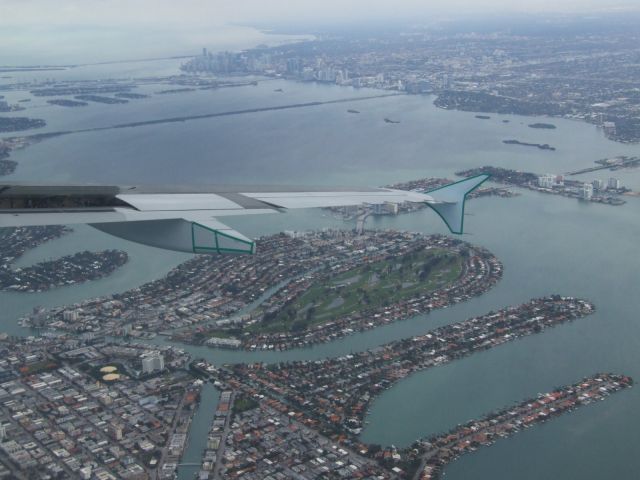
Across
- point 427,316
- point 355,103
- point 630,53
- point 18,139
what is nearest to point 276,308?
point 427,316

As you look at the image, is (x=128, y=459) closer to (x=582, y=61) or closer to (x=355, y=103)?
(x=355, y=103)

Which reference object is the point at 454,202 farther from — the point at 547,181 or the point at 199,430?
the point at 547,181

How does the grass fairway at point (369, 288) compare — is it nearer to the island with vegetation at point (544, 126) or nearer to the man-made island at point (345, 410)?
the man-made island at point (345, 410)

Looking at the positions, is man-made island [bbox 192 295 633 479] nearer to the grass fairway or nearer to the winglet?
the grass fairway

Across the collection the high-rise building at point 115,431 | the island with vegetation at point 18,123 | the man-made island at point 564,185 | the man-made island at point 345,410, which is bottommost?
the man-made island at point 345,410

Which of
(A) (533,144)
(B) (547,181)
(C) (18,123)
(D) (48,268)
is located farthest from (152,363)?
(C) (18,123)

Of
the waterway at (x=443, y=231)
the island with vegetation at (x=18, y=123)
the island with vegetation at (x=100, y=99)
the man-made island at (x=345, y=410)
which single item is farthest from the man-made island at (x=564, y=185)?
the island with vegetation at (x=100, y=99)
